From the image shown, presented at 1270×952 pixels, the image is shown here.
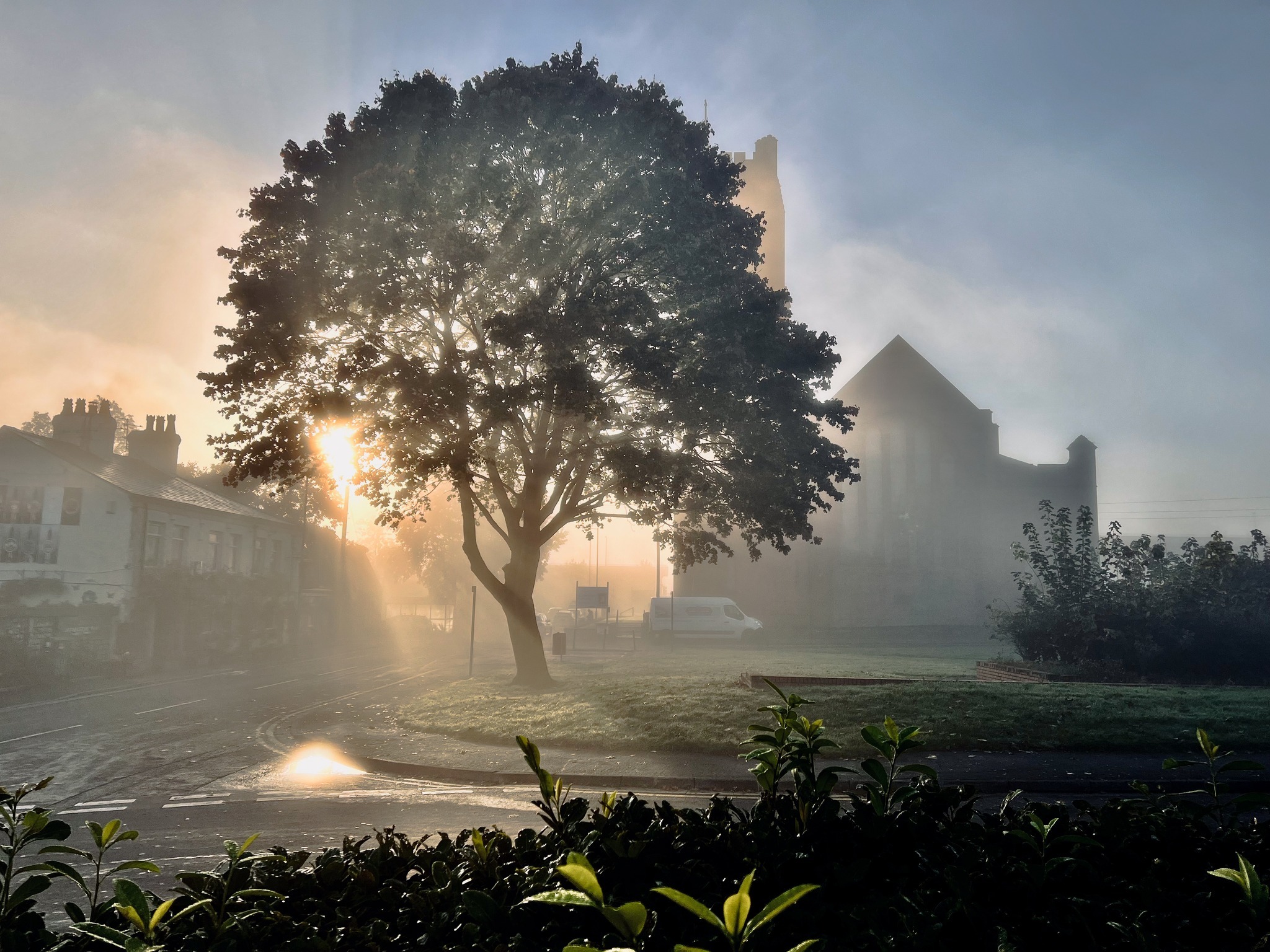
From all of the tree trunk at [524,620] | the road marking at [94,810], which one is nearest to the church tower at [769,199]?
the tree trunk at [524,620]

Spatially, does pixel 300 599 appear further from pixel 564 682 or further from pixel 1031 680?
pixel 1031 680

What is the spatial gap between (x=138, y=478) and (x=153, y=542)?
409 centimetres

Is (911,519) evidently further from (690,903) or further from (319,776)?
(690,903)

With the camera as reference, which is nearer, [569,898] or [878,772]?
[569,898]

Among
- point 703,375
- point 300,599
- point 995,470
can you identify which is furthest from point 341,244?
point 995,470

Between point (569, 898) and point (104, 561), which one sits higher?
point (104, 561)

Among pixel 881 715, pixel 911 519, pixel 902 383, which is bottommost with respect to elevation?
pixel 881 715

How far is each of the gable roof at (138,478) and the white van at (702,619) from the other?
21.5 m

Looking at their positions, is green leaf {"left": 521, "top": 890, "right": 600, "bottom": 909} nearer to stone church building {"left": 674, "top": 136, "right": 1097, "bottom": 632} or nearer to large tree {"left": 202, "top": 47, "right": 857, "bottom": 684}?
large tree {"left": 202, "top": 47, "right": 857, "bottom": 684}

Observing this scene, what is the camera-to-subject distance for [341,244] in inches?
776

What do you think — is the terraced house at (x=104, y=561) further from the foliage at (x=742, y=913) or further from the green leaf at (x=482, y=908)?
the foliage at (x=742, y=913)

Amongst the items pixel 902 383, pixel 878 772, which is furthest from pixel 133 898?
pixel 902 383

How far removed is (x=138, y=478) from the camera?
1542 inches

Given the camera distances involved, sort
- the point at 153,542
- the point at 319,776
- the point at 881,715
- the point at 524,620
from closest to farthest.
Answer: the point at 319,776, the point at 881,715, the point at 524,620, the point at 153,542
